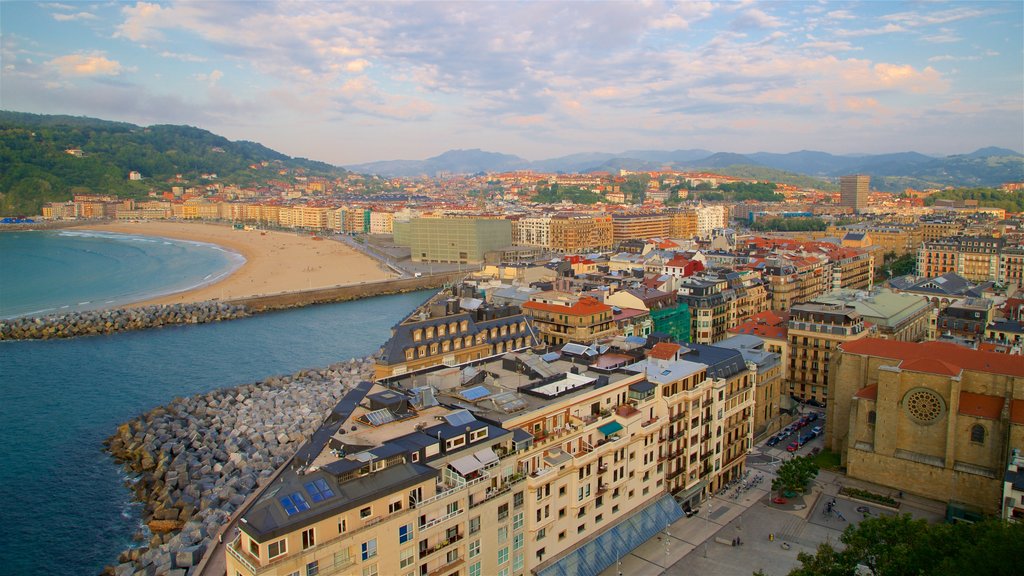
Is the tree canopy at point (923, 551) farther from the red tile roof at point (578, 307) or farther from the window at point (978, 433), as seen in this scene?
the red tile roof at point (578, 307)

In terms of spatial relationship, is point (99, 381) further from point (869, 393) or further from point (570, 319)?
point (869, 393)

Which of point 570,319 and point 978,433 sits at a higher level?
point 570,319

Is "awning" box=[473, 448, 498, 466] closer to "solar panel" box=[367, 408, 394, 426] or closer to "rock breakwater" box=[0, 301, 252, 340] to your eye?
"solar panel" box=[367, 408, 394, 426]

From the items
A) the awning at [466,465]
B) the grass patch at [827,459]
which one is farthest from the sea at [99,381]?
the grass patch at [827,459]

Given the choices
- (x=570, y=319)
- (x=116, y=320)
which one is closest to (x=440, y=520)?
(x=570, y=319)

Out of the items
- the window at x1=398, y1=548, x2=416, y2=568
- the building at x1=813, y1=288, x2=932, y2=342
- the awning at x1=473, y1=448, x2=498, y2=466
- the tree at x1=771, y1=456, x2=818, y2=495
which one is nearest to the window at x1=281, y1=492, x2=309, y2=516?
the window at x1=398, y1=548, x2=416, y2=568

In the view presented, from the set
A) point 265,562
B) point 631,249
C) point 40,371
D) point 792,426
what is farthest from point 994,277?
point 40,371
